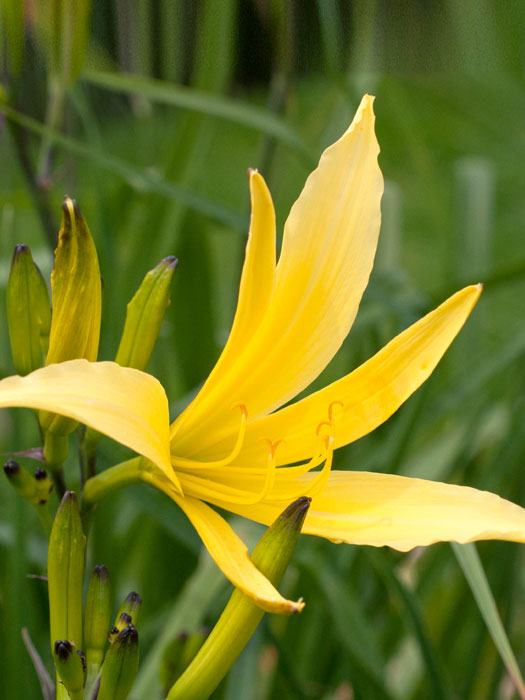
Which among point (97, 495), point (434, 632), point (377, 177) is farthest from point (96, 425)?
point (434, 632)

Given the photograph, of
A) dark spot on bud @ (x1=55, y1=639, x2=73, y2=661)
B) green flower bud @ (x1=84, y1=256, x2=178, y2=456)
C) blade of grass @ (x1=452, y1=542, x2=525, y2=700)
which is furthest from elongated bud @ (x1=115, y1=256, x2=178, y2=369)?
blade of grass @ (x1=452, y1=542, x2=525, y2=700)

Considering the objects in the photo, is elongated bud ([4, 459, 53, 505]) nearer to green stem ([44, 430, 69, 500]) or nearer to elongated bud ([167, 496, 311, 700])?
green stem ([44, 430, 69, 500])

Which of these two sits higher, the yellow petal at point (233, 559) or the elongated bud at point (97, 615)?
the yellow petal at point (233, 559)

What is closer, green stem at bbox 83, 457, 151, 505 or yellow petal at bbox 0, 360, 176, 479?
yellow petal at bbox 0, 360, 176, 479

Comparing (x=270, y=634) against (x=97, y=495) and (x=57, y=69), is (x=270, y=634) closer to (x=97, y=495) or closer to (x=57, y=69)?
(x=97, y=495)

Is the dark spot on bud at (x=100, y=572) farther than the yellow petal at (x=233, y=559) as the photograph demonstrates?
Yes

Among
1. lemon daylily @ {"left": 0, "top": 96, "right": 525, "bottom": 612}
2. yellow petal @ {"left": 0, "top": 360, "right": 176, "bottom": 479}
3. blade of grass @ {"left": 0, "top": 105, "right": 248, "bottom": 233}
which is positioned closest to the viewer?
yellow petal @ {"left": 0, "top": 360, "right": 176, "bottom": 479}

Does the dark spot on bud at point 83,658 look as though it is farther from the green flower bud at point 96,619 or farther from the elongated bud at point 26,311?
the elongated bud at point 26,311

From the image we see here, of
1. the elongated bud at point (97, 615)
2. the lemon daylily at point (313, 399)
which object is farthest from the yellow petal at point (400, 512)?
the elongated bud at point (97, 615)

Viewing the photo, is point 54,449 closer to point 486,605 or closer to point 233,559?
point 233,559
